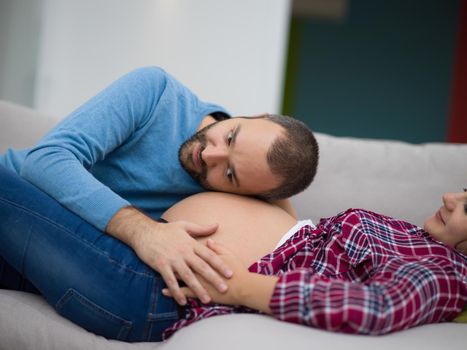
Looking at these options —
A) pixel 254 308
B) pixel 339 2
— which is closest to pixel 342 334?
pixel 254 308

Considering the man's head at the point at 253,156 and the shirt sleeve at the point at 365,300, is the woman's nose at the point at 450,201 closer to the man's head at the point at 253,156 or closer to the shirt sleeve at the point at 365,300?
the shirt sleeve at the point at 365,300

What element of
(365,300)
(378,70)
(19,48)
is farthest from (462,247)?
(378,70)

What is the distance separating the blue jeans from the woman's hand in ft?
0.18

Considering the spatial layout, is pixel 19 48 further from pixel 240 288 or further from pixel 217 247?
pixel 240 288

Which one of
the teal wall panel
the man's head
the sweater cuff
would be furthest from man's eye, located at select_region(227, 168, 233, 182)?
the teal wall panel

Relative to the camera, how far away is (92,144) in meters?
1.22

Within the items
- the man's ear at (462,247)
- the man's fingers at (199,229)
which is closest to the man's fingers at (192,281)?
the man's fingers at (199,229)

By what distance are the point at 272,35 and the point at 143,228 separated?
1875mm

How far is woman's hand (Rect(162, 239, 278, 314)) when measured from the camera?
3.15 ft

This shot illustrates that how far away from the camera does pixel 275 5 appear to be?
2701mm

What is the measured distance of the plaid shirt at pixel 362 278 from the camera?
0.89 m

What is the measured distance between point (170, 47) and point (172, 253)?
1855 millimetres

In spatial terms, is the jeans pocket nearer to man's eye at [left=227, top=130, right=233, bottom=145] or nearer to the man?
the man

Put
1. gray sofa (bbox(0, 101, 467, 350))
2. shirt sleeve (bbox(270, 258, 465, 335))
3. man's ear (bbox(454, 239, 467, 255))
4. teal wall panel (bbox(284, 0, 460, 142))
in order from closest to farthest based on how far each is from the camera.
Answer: shirt sleeve (bbox(270, 258, 465, 335)) < man's ear (bbox(454, 239, 467, 255)) < gray sofa (bbox(0, 101, 467, 350)) < teal wall panel (bbox(284, 0, 460, 142))
